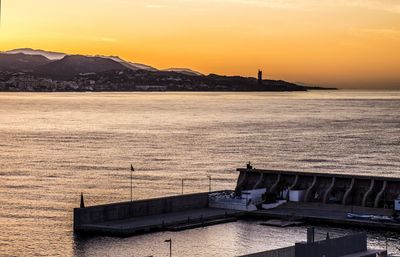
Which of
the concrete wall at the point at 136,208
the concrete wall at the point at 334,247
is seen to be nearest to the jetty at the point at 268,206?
the concrete wall at the point at 136,208

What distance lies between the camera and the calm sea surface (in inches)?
1938

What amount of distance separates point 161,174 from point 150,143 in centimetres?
4130

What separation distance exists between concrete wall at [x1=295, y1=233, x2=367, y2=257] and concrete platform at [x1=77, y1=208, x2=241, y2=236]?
18.1 m

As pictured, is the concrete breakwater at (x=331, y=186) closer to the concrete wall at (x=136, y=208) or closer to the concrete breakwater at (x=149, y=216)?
the concrete breakwater at (x=149, y=216)

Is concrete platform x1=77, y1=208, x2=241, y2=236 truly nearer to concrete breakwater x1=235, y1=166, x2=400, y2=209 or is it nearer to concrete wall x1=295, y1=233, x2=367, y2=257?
concrete breakwater x1=235, y1=166, x2=400, y2=209

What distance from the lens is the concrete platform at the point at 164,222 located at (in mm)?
49500

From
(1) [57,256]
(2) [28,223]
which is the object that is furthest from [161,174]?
(1) [57,256]

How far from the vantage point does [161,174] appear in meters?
83.4

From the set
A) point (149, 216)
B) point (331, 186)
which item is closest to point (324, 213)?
point (331, 186)

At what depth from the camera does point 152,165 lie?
91500mm

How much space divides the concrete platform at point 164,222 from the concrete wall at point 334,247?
1806 cm

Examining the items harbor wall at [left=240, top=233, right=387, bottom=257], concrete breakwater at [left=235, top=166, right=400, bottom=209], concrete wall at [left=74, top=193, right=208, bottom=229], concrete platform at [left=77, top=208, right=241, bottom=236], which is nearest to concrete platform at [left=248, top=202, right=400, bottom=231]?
concrete breakwater at [left=235, top=166, right=400, bottom=209]

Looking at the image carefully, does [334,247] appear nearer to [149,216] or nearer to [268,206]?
[149,216]

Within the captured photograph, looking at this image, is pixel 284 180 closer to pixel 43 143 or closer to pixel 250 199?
pixel 250 199
